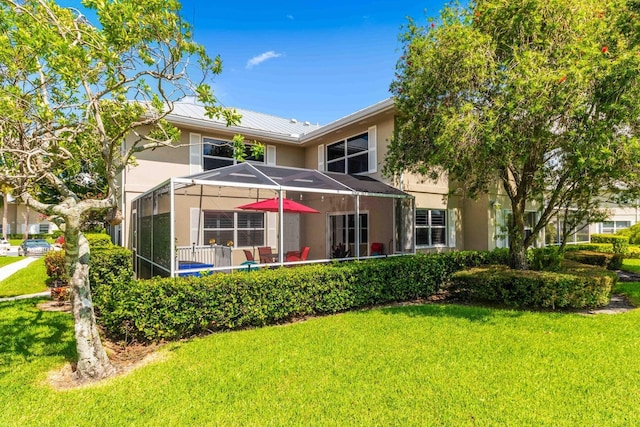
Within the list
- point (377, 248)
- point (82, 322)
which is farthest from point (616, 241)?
point (82, 322)

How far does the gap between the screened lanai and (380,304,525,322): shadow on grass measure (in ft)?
7.90

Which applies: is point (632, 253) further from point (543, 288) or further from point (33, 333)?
point (33, 333)

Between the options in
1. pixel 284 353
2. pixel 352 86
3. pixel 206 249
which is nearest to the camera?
pixel 284 353

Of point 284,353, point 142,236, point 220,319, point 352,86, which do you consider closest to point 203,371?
point 284,353

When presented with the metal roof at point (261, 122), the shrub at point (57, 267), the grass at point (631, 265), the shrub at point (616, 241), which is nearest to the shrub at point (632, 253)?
the grass at point (631, 265)

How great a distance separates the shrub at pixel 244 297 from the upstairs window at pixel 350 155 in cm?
561

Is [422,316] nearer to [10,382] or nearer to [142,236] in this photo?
[10,382]

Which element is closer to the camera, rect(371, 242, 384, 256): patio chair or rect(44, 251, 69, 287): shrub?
rect(44, 251, 69, 287): shrub

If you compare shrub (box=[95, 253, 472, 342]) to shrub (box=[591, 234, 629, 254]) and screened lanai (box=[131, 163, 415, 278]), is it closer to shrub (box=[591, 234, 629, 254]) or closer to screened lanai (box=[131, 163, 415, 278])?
screened lanai (box=[131, 163, 415, 278])

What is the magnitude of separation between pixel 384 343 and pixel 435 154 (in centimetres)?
477

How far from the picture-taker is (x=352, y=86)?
13719mm

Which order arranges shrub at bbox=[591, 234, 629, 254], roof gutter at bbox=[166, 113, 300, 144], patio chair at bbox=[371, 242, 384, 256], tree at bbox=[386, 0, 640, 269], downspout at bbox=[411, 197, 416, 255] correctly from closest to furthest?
tree at bbox=[386, 0, 640, 269] < downspout at bbox=[411, 197, 416, 255] < roof gutter at bbox=[166, 113, 300, 144] < patio chair at bbox=[371, 242, 384, 256] < shrub at bbox=[591, 234, 629, 254]

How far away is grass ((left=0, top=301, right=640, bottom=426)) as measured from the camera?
3.82 m

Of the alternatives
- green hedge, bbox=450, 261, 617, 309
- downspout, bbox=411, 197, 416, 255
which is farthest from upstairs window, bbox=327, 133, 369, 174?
green hedge, bbox=450, 261, 617, 309
